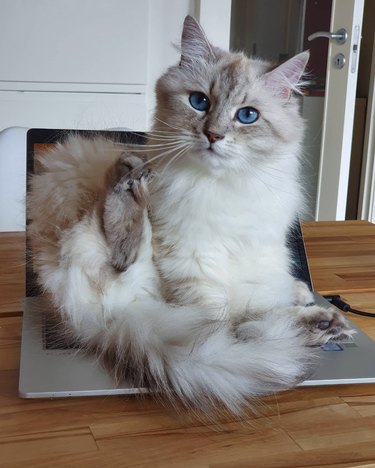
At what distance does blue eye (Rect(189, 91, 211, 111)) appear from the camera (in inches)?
36.1

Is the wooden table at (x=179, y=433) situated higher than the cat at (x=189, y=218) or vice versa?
the cat at (x=189, y=218)

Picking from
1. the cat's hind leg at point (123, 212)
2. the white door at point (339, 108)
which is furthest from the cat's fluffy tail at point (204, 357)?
the white door at point (339, 108)

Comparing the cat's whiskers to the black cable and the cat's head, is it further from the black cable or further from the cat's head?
the black cable

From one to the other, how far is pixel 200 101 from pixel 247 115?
8 centimetres

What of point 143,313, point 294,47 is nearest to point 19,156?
point 143,313

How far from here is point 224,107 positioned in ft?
2.93

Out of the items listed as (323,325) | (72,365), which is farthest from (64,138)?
(323,325)

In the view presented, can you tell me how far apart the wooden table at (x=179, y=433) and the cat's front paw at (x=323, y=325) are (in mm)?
125

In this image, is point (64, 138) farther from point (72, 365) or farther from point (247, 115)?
point (72, 365)

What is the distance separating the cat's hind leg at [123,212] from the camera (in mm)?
834

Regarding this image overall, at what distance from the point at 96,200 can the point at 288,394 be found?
41cm

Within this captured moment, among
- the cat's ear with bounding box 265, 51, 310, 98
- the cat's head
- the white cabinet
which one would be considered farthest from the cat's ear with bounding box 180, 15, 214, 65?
the white cabinet

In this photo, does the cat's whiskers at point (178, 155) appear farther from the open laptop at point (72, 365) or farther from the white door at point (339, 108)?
the white door at point (339, 108)

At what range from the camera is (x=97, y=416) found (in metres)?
0.62
